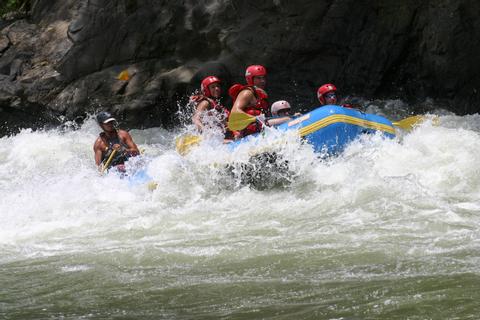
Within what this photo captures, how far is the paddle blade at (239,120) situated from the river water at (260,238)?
0.31 metres

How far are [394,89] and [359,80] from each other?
0.59m

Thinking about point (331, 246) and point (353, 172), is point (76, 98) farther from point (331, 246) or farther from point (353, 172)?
point (331, 246)

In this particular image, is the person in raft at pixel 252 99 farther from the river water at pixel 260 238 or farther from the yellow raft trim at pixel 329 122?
the yellow raft trim at pixel 329 122

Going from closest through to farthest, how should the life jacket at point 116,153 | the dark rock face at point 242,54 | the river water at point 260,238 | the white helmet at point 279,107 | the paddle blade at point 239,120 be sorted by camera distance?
the river water at point 260,238 < the paddle blade at point 239,120 < the white helmet at point 279,107 < the life jacket at point 116,153 < the dark rock face at point 242,54

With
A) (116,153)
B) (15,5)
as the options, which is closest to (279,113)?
(116,153)

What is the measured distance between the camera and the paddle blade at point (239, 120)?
26.6ft

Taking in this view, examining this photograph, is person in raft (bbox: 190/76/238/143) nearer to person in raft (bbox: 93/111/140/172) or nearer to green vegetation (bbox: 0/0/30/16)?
person in raft (bbox: 93/111/140/172)

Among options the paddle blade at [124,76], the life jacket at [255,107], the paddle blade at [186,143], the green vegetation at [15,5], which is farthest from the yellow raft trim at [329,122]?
the green vegetation at [15,5]

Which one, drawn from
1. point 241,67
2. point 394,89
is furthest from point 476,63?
point 241,67

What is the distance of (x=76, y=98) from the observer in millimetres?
12445

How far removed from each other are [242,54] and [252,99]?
3473 mm

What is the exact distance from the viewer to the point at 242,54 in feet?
38.8

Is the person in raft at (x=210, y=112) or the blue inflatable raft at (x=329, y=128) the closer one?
the blue inflatable raft at (x=329, y=128)

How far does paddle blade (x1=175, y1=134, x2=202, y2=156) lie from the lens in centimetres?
845
